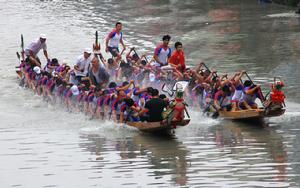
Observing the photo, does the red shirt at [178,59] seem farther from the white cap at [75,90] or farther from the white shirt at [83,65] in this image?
the white cap at [75,90]

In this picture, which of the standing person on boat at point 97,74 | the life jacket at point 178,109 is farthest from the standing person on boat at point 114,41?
the life jacket at point 178,109

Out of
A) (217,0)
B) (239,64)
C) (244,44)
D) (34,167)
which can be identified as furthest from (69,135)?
(217,0)

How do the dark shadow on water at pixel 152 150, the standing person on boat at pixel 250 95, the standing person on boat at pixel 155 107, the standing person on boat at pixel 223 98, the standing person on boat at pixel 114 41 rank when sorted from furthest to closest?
1. the standing person on boat at pixel 114 41
2. the standing person on boat at pixel 223 98
3. the standing person on boat at pixel 250 95
4. the standing person on boat at pixel 155 107
5. the dark shadow on water at pixel 152 150

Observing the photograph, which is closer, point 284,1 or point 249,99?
point 249,99

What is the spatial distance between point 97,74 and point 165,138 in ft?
16.3

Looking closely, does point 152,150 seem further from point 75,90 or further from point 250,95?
point 75,90

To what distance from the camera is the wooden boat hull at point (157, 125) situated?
21500 millimetres

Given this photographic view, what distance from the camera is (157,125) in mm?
21734

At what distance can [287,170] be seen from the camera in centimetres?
1833

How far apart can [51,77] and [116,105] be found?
509 centimetres

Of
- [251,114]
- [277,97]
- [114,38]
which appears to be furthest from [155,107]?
[114,38]

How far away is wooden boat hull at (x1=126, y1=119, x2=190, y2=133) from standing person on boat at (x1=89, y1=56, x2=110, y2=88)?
397 centimetres

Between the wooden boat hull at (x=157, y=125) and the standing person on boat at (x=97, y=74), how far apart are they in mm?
3974

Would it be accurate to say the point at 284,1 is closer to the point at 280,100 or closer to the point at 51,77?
the point at 51,77
